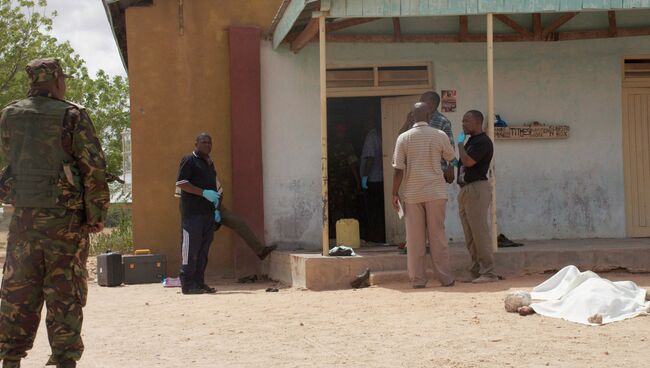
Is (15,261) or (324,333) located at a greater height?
(15,261)

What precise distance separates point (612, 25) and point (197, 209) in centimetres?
611

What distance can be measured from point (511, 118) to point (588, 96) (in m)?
1.11

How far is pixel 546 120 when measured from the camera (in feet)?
39.8

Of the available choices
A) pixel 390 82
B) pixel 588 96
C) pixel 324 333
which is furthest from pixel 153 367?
pixel 588 96

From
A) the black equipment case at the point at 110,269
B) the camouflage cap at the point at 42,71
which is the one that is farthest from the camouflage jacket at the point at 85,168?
the black equipment case at the point at 110,269

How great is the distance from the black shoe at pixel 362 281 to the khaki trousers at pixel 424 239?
0.68 meters

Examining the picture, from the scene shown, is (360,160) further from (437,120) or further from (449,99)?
(437,120)

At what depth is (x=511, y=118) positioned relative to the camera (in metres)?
12.1

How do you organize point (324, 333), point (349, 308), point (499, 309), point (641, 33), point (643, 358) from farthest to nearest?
point (641, 33)
point (349, 308)
point (499, 309)
point (324, 333)
point (643, 358)

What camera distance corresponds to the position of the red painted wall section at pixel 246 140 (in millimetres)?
12109

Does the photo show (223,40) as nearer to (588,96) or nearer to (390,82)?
(390,82)

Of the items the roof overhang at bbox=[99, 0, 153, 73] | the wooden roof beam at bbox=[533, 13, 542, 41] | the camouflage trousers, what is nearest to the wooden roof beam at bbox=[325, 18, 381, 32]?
the wooden roof beam at bbox=[533, 13, 542, 41]

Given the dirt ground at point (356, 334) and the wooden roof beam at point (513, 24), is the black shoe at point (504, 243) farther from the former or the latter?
the wooden roof beam at point (513, 24)

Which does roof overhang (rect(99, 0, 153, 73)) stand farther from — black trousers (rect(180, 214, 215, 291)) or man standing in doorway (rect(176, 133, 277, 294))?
black trousers (rect(180, 214, 215, 291))
